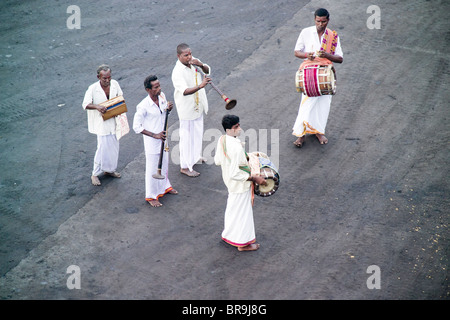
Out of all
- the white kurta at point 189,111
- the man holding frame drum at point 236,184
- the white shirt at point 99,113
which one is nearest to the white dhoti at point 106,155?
the white shirt at point 99,113

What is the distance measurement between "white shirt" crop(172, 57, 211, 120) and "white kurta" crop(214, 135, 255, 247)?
1.85m

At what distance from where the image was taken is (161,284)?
6770 mm

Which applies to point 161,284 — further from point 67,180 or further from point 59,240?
point 67,180

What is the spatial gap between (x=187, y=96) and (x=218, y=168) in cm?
146

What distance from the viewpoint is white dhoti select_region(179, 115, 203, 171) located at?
8.73m

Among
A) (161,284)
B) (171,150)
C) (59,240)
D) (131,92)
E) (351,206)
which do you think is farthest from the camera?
(131,92)

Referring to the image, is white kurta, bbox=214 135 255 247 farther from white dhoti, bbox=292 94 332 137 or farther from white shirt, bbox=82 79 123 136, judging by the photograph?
white dhoti, bbox=292 94 332 137

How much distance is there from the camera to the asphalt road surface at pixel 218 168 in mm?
6879

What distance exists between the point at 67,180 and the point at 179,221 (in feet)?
7.39

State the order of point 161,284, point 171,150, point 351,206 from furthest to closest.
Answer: point 171,150
point 351,206
point 161,284

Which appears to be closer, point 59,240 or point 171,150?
point 59,240

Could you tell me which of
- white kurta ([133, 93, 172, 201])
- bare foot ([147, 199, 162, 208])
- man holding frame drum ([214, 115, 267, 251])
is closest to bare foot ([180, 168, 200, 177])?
white kurta ([133, 93, 172, 201])

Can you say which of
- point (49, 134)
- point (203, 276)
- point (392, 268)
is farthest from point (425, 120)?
point (49, 134)

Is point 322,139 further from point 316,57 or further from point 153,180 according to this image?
point 153,180
